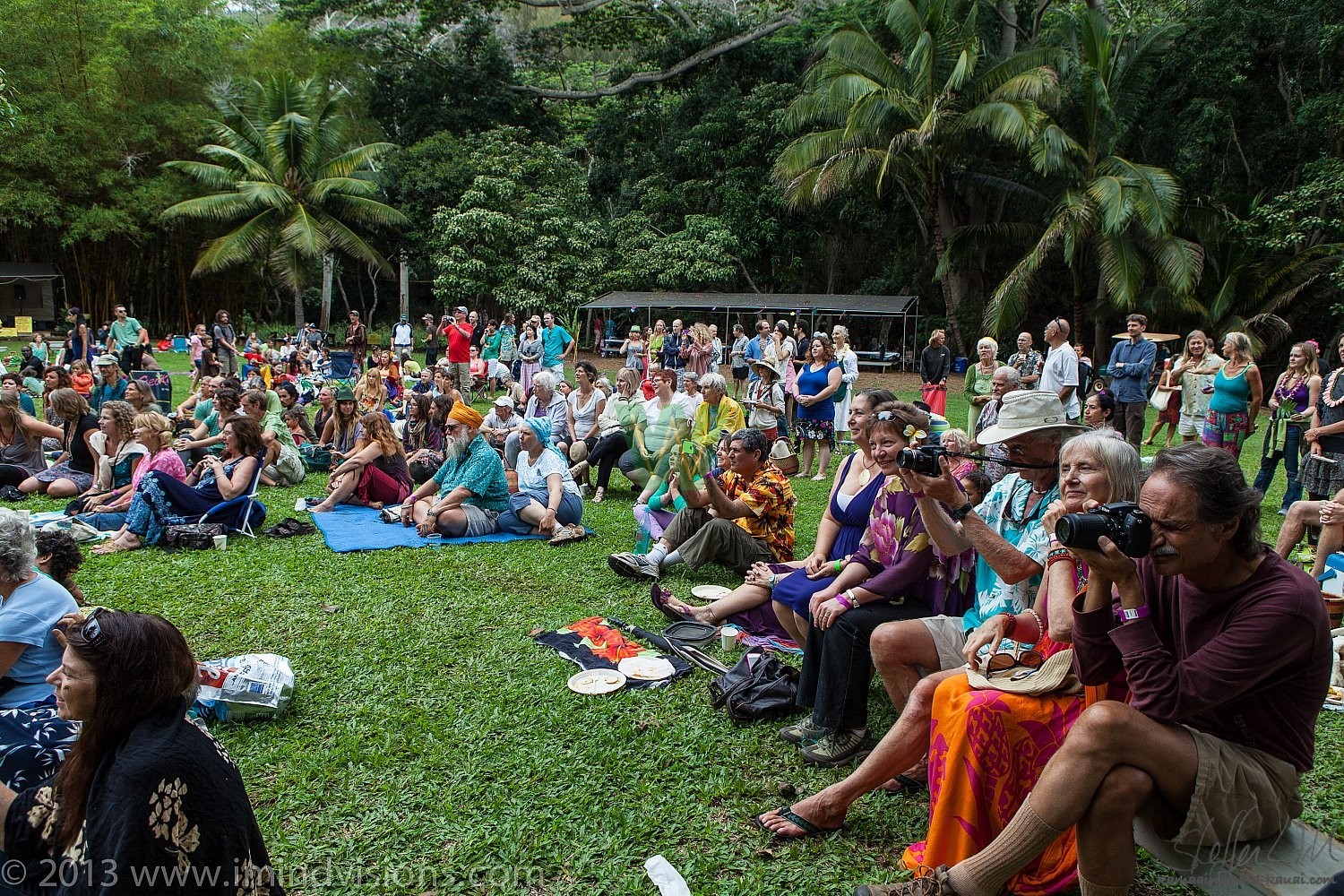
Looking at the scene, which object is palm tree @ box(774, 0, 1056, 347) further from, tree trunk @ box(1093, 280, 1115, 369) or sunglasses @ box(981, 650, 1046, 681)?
sunglasses @ box(981, 650, 1046, 681)

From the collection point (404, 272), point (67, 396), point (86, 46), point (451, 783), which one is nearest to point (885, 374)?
point (404, 272)

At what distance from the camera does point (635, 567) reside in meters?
6.37

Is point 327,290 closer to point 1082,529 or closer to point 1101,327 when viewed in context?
point 1101,327

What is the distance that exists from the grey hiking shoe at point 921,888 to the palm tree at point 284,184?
28093 millimetres

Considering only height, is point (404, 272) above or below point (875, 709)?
above

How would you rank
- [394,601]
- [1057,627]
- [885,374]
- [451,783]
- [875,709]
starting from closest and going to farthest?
[1057,627] → [451,783] → [875,709] → [394,601] → [885,374]

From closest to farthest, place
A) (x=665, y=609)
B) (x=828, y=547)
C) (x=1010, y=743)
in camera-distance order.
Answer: (x=1010, y=743) → (x=828, y=547) → (x=665, y=609)

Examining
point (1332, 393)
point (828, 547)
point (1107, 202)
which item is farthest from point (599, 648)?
point (1107, 202)

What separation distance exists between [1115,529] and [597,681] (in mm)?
2917

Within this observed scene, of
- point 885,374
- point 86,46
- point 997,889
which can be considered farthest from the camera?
point 86,46

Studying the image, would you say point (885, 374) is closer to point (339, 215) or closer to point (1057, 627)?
point (339, 215)

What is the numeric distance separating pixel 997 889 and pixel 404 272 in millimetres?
32805

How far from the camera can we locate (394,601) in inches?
235

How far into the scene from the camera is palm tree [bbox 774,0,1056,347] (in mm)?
20047
